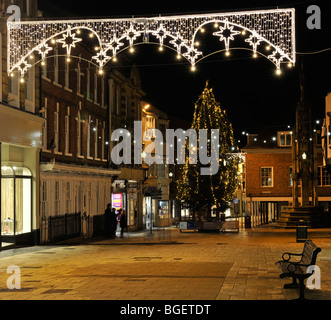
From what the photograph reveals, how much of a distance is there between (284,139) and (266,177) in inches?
160

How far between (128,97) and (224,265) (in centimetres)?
2759

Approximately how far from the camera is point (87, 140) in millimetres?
34312

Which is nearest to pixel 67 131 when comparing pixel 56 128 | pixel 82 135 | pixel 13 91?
pixel 56 128

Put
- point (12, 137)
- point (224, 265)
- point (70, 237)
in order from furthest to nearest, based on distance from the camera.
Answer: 1. point (70, 237)
2. point (12, 137)
3. point (224, 265)

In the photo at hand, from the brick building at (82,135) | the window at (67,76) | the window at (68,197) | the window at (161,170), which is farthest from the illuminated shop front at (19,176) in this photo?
the window at (161,170)

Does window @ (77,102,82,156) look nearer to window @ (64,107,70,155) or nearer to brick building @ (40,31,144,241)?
brick building @ (40,31,144,241)

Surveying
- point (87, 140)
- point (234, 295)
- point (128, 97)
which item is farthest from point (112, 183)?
point (234, 295)

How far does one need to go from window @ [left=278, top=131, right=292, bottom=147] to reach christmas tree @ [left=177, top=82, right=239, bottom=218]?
1627 cm

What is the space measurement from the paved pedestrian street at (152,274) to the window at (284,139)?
111 ft

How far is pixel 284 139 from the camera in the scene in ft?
185

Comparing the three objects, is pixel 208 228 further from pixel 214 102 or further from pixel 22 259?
pixel 22 259

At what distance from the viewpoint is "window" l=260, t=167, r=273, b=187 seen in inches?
2203

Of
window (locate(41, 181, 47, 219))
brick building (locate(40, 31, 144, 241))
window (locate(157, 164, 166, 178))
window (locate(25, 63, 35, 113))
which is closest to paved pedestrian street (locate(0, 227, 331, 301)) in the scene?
window (locate(41, 181, 47, 219))

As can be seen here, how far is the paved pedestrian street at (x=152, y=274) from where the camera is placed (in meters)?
12.0
